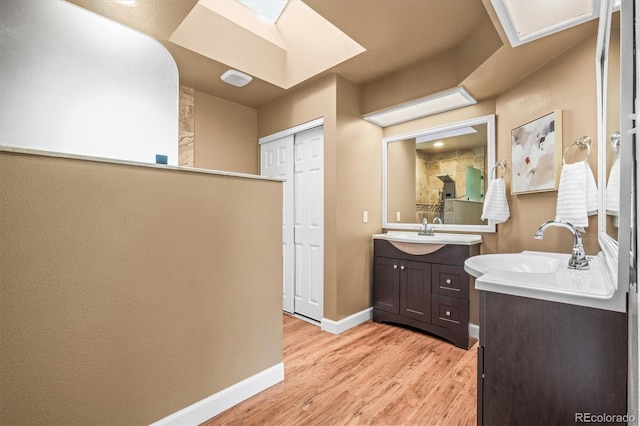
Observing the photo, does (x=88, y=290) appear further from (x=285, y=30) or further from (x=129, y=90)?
(x=285, y=30)

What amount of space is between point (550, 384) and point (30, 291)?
193 centimetres

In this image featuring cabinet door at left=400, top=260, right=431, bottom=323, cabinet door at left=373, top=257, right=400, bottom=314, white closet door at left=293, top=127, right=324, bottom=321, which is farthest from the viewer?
white closet door at left=293, top=127, right=324, bottom=321

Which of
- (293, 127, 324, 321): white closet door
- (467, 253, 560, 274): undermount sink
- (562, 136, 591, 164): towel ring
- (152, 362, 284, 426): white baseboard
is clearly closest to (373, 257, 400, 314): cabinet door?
(293, 127, 324, 321): white closet door

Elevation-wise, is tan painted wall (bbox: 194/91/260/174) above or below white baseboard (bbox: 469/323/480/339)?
above

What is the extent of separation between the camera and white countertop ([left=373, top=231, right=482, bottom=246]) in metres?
2.54

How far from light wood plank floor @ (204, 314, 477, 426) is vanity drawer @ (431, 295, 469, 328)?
0.19m

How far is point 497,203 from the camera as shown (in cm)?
244

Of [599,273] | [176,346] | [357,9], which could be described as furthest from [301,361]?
[357,9]

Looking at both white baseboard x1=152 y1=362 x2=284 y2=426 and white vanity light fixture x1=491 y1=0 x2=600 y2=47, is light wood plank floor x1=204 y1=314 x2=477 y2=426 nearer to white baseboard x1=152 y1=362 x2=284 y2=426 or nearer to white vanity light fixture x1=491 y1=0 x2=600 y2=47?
white baseboard x1=152 y1=362 x2=284 y2=426

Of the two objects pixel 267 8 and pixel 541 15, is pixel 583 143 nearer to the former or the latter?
pixel 541 15

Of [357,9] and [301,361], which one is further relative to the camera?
[301,361]

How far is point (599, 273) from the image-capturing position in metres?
1.20

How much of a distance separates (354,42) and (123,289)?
247 cm

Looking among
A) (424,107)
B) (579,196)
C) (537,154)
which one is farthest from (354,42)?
(579,196)
